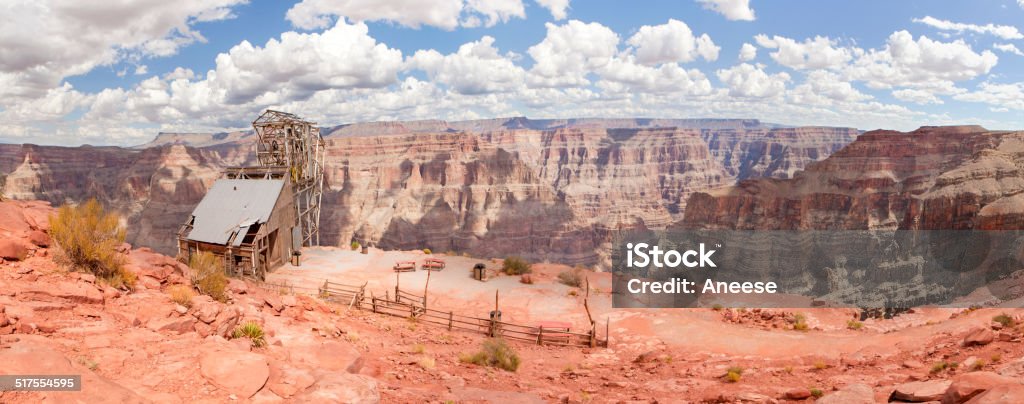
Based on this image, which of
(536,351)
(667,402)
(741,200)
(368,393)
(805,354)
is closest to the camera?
(368,393)

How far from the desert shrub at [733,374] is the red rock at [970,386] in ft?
17.6

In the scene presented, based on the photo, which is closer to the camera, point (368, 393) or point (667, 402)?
point (368, 393)

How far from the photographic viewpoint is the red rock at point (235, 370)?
759cm

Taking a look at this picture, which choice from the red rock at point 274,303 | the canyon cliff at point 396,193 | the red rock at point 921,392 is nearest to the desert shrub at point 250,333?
the red rock at point 274,303

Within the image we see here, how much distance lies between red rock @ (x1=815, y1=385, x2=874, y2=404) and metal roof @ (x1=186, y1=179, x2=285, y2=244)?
25417mm

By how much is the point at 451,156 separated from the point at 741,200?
5511cm

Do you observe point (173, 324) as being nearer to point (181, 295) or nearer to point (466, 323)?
point (181, 295)

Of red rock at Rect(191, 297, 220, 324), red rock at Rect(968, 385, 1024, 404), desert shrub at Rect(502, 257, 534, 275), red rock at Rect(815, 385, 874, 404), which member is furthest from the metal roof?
red rock at Rect(968, 385, 1024, 404)

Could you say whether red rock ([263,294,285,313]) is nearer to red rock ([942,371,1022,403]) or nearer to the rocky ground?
the rocky ground

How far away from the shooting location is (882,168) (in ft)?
229

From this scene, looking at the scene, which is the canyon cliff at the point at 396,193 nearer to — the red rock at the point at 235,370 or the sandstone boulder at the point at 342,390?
the sandstone boulder at the point at 342,390

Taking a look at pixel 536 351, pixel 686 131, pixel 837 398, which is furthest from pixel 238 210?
pixel 686 131

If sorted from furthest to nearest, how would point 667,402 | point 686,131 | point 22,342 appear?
point 686,131, point 667,402, point 22,342

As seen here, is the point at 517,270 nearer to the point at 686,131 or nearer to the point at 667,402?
the point at 667,402
